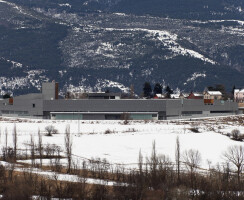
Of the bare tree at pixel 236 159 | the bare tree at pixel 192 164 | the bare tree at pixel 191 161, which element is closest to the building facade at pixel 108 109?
the bare tree at pixel 236 159

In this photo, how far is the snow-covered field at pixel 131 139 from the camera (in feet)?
313

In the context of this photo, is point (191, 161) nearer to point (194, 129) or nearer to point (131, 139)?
point (131, 139)

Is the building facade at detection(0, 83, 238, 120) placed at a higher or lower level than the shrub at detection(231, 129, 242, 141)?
higher

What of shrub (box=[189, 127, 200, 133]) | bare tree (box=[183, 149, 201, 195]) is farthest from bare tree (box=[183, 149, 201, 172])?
shrub (box=[189, 127, 200, 133])

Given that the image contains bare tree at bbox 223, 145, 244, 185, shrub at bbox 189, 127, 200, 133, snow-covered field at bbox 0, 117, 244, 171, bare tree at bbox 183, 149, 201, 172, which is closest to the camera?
bare tree at bbox 223, 145, 244, 185

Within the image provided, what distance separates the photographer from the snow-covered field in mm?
95500

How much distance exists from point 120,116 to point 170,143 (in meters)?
55.7

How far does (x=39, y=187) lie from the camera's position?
7406 centimetres

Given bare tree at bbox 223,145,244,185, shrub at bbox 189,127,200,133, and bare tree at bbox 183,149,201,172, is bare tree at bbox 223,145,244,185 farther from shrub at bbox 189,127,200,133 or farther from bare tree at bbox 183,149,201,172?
shrub at bbox 189,127,200,133

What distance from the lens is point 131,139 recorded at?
362 feet

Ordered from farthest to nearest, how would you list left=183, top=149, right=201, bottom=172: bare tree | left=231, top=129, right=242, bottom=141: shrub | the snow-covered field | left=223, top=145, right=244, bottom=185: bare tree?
left=231, top=129, right=242, bottom=141: shrub → the snow-covered field → left=183, top=149, right=201, bottom=172: bare tree → left=223, top=145, right=244, bottom=185: bare tree

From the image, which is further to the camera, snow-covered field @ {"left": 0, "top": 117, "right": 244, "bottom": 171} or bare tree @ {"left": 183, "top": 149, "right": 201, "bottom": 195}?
snow-covered field @ {"left": 0, "top": 117, "right": 244, "bottom": 171}

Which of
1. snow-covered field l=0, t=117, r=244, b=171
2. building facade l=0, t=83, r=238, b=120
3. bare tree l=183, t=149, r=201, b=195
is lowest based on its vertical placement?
bare tree l=183, t=149, r=201, b=195

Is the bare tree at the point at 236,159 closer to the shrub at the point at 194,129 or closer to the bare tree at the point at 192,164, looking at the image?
the bare tree at the point at 192,164
